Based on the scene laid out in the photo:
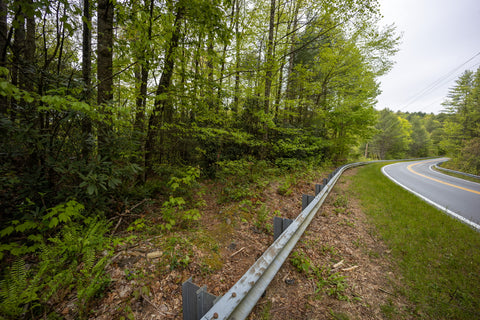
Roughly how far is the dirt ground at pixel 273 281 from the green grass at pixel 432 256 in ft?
0.66

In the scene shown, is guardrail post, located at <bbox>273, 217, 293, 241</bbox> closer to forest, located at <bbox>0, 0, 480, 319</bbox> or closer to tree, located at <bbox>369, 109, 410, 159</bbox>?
forest, located at <bbox>0, 0, 480, 319</bbox>

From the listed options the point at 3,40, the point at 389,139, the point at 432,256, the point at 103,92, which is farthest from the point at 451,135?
the point at 3,40

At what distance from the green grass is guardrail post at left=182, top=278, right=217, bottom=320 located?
2.24 metres

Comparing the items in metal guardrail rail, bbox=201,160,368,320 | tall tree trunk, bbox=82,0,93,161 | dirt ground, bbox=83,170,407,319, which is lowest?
dirt ground, bbox=83,170,407,319

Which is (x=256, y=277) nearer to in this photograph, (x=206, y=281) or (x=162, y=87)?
(x=206, y=281)

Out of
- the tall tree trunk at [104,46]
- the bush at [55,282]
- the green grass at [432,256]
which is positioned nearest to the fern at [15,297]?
the bush at [55,282]

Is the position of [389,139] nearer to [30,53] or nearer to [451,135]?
[451,135]

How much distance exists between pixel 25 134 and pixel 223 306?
A: 3.53 meters

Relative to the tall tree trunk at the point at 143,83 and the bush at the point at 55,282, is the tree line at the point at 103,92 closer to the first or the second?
the tall tree trunk at the point at 143,83

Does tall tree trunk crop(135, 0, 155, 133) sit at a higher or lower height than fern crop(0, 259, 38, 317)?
higher

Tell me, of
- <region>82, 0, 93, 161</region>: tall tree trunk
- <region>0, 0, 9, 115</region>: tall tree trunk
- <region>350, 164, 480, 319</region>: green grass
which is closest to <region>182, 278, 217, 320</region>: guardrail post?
<region>350, 164, 480, 319</region>: green grass

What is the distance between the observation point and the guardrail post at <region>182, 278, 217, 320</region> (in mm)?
1132

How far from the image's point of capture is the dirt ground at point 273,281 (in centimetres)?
177

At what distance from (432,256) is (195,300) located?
3.84m
